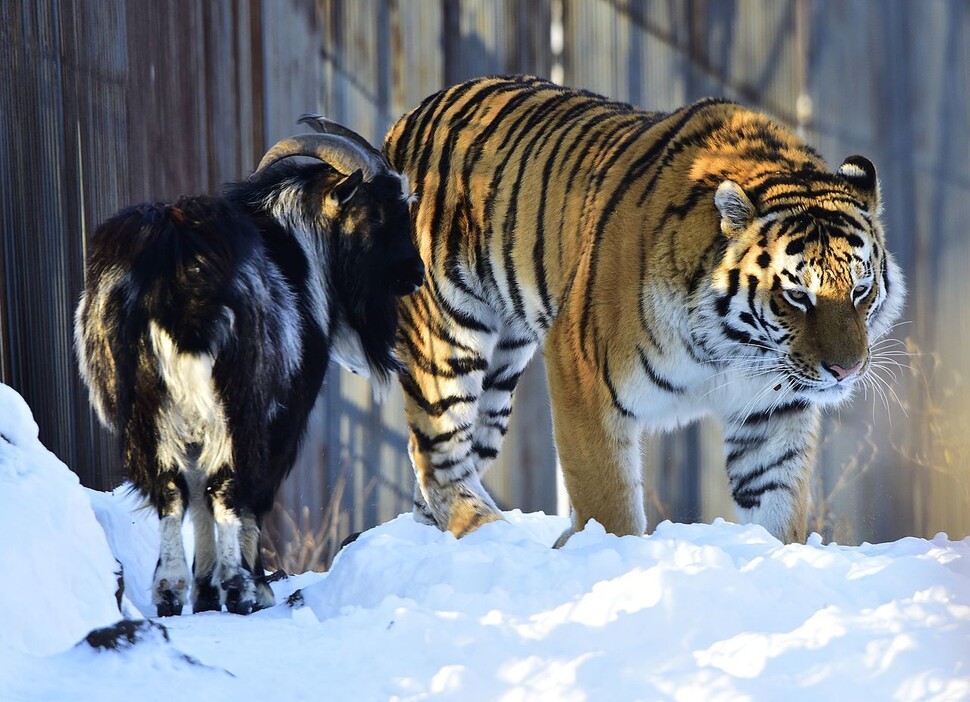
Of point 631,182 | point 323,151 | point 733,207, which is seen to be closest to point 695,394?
point 733,207

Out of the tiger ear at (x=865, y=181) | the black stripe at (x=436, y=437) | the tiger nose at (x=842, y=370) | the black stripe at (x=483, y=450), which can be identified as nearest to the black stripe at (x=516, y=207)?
the black stripe at (x=436, y=437)

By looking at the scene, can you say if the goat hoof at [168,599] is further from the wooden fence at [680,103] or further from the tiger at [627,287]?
the wooden fence at [680,103]

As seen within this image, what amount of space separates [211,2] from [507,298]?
2001 mm

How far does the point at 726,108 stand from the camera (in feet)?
14.6

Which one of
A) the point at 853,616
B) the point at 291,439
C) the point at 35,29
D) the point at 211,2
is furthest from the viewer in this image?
the point at 211,2

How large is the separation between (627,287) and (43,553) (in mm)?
1977

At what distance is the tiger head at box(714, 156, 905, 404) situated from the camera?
3.74 m

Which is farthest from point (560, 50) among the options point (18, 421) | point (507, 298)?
point (18, 421)

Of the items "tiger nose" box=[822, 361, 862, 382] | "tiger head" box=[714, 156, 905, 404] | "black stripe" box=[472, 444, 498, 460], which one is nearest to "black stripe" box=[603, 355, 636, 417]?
"tiger head" box=[714, 156, 905, 404]

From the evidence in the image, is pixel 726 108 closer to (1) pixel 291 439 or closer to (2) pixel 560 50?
(2) pixel 560 50

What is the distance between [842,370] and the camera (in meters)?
3.72

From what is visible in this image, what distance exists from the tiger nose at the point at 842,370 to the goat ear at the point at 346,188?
1.74 m

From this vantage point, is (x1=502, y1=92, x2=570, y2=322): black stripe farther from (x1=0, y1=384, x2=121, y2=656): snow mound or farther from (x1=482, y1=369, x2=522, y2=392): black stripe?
(x1=0, y1=384, x2=121, y2=656): snow mound

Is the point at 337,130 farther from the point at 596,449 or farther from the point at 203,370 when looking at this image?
the point at 596,449
